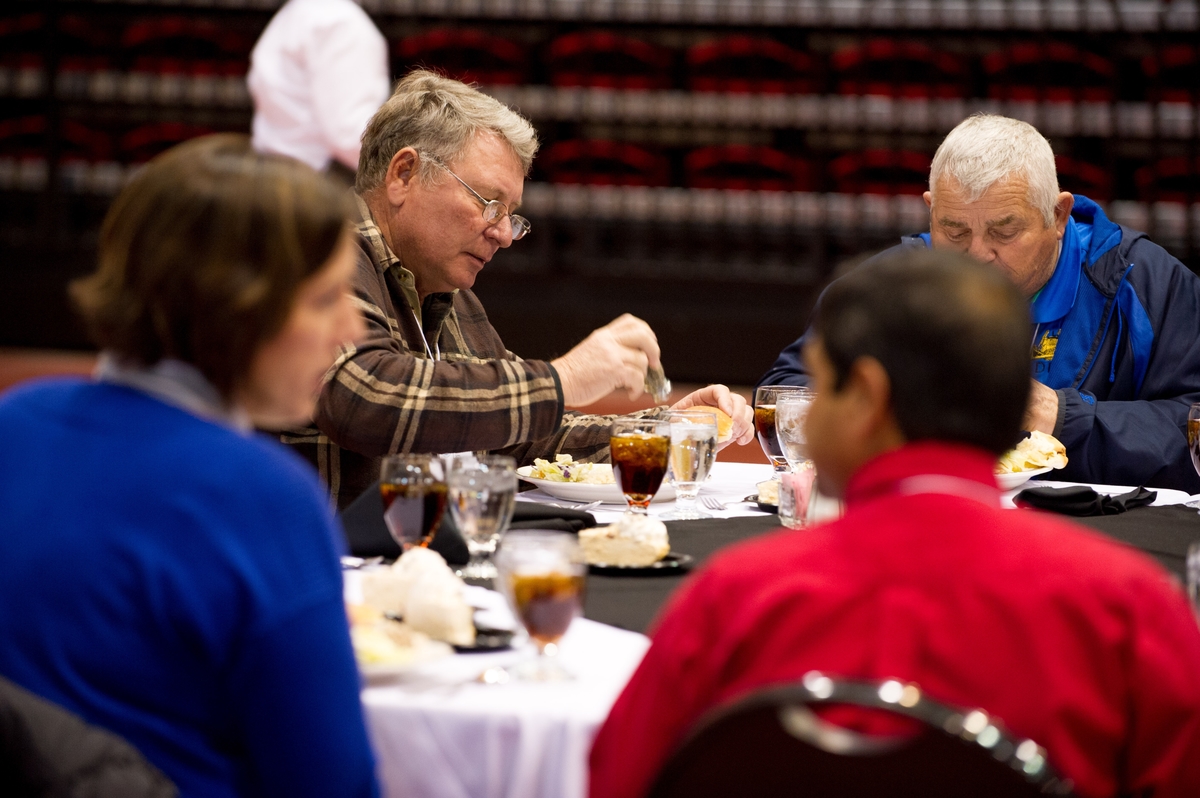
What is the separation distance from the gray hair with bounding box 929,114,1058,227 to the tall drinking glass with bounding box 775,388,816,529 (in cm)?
92

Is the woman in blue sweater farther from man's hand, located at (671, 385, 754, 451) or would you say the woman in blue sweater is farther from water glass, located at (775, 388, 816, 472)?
man's hand, located at (671, 385, 754, 451)

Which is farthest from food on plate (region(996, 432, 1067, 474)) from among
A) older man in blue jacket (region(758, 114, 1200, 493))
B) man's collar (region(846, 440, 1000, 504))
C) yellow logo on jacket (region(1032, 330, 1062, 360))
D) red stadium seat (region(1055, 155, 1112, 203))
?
red stadium seat (region(1055, 155, 1112, 203))

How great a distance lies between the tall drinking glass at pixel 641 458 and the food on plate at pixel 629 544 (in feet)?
0.73

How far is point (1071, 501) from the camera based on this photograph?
187cm

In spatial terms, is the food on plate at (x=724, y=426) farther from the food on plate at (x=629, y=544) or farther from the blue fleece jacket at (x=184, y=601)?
the blue fleece jacket at (x=184, y=601)

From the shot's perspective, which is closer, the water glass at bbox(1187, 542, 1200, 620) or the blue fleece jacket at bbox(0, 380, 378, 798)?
the blue fleece jacket at bbox(0, 380, 378, 798)

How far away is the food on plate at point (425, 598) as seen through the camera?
1.14 metres

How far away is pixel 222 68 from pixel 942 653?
7.40m

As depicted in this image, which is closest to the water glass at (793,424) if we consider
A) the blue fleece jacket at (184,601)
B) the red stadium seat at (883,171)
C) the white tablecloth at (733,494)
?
the white tablecloth at (733,494)

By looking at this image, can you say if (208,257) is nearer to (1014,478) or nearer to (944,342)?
(944,342)

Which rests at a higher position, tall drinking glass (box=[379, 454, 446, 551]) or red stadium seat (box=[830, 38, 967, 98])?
red stadium seat (box=[830, 38, 967, 98])

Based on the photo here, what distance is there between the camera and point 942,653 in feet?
2.58

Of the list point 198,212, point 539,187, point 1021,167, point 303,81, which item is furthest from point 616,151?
point 198,212

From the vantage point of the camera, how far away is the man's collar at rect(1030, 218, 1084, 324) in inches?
108
